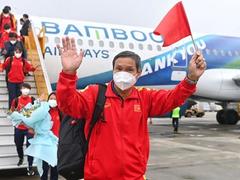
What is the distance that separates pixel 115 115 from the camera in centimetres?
318

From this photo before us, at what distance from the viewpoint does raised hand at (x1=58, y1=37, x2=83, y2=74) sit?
3.01m

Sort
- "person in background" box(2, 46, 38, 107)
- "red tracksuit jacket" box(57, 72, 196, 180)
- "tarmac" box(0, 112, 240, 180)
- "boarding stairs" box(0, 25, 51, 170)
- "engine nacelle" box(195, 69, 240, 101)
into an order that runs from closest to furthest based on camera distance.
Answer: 1. "red tracksuit jacket" box(57, 72, 196, 180)
2. "boarding stairs" box(0, 25, 51, 170)
3. "tarmac" box(0, 112, 240, 180)
4. "person in background" box(2, 46, 38, 107)
5. "engine nacelle" box(195, 69, 240, 101)

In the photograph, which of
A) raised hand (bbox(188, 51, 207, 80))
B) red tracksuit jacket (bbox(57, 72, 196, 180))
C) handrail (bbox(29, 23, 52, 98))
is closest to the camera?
red tracksuit jacket (bbox(57, 72, 196, 180))

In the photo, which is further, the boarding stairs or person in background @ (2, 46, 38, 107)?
person in background @ (2, 46, 38, 107)

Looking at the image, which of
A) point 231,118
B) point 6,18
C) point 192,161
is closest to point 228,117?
point 231,118

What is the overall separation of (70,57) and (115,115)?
1.67 ft

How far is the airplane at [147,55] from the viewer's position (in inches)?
578

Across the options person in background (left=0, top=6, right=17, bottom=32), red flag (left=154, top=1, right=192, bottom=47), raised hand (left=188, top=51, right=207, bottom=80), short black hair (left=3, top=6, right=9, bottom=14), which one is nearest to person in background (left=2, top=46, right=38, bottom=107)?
person in background (left=0, top=6, right=17, bottom=32)

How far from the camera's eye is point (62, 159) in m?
3.18

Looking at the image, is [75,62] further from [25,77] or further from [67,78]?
[25,77]

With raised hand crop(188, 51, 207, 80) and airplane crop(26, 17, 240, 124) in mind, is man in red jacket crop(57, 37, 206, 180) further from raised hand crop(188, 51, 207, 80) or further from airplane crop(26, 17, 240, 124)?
airplane crop(26, 17, 240, 124)

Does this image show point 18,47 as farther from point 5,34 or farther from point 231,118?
point 231,118

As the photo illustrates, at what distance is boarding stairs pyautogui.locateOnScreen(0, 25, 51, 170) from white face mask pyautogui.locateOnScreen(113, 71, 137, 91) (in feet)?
15.1

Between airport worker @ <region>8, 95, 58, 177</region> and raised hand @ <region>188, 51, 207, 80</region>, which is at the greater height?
raised hand @ <region>188, 51, 207, 80</region>
